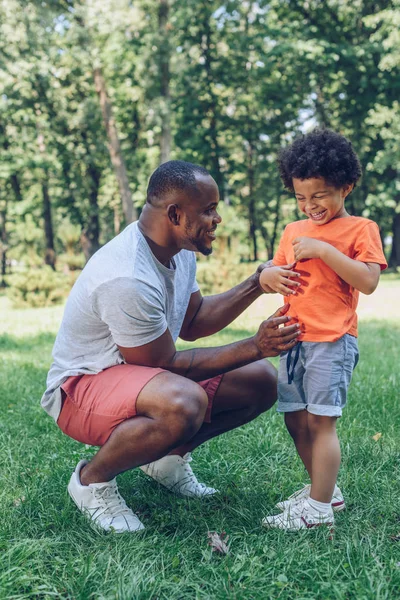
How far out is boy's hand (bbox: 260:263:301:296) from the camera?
2.56 m

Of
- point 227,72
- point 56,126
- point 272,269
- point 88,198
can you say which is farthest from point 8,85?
point 272,269

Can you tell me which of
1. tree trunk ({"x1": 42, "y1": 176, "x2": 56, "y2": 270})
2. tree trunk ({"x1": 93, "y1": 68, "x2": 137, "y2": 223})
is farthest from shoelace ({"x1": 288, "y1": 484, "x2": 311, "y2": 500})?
tree trunk ({"x1": 42, "y1": 176, "x2": 56, "y2": 270})

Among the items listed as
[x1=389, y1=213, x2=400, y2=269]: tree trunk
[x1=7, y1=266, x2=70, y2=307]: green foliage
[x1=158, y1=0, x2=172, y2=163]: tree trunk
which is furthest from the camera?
[x1=389, y1=213, x2=400, y2=269]: tree trunk

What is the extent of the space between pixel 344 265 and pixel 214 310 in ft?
3.14

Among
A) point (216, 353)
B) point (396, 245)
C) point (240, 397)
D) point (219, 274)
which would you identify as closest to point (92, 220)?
point (396, 245)

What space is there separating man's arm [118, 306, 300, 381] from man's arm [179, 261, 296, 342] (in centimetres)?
47

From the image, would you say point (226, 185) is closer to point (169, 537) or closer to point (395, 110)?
point (395, 110)

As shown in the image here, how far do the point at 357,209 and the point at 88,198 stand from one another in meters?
10.9

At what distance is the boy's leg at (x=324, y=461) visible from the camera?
2475 millimetres

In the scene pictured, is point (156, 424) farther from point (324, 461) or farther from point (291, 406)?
point (324, 461)

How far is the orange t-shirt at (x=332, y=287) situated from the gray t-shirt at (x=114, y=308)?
610mm

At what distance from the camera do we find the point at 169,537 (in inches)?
96.1

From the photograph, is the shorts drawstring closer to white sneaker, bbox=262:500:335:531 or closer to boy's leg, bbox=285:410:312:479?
boy's leg, bbox=285:410:312:479

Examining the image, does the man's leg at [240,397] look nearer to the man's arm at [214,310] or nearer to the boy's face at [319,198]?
the man's arm at [214,310]
